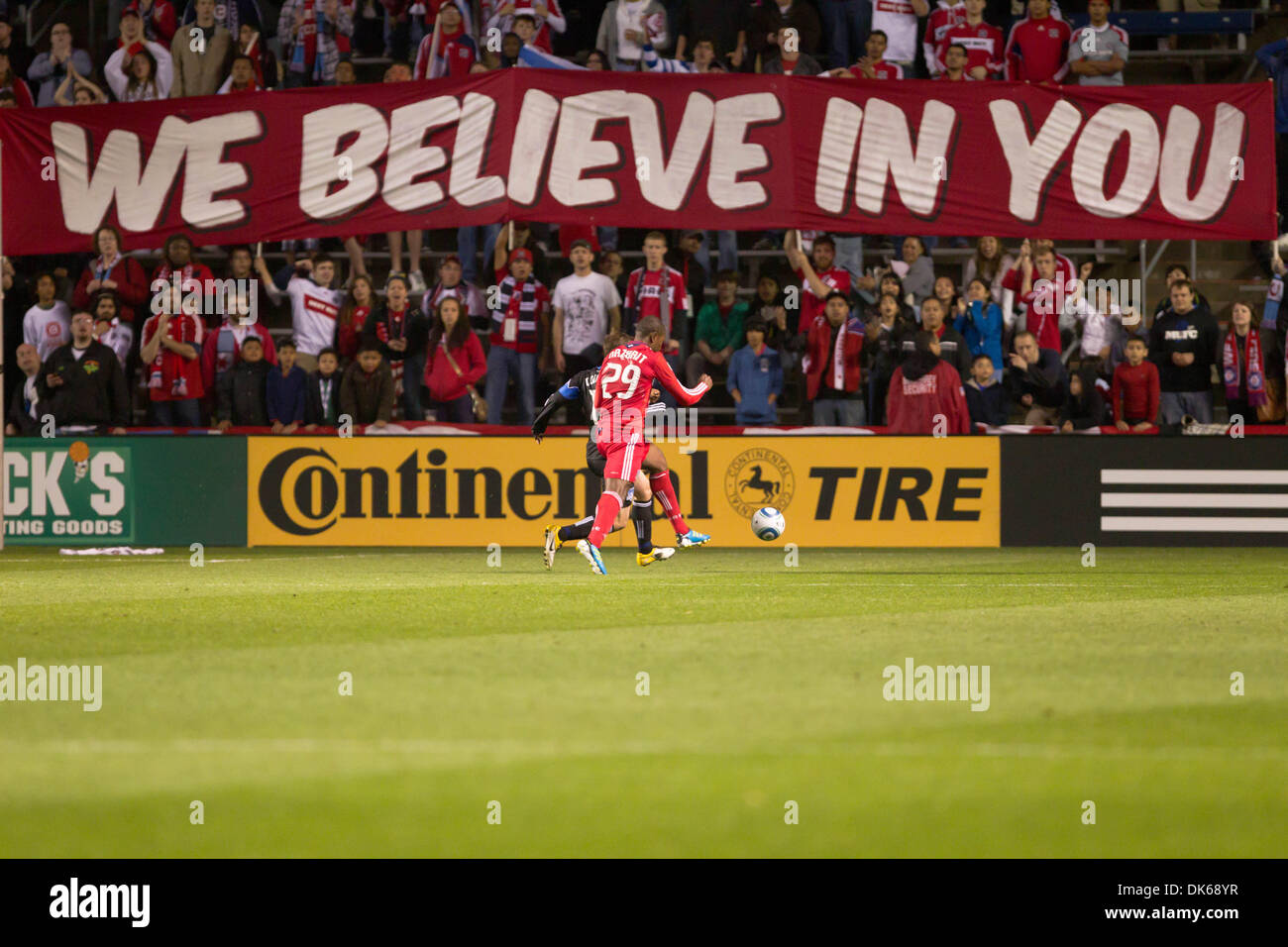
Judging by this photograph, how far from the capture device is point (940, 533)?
18719 millimetres

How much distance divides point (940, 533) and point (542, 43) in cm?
796

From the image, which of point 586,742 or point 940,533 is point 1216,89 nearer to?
point 940,533

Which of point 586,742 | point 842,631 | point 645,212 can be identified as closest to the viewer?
point 586,742

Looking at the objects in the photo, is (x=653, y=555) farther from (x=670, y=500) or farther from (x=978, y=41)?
(x=978, y=41)

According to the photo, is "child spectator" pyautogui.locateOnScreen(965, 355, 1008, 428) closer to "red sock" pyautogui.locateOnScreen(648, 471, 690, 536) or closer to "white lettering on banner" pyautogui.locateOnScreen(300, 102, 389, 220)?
"red sock" pyautogui.locateOnScreen(648, 471, 690, 536)

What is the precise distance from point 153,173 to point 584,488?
6.20 m

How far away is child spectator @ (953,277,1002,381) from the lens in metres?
18.7

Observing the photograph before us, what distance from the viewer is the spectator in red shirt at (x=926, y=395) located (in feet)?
60.2

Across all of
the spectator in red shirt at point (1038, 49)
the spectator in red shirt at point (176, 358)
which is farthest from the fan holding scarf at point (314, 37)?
the spectator in red shirt at point (1038, 49)

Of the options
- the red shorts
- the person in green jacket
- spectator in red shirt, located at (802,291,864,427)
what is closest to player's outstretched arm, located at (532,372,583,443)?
the red shorts

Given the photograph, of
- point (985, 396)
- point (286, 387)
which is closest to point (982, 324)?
point (985, 396)

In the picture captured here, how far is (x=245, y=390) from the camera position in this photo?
19.4 metres
